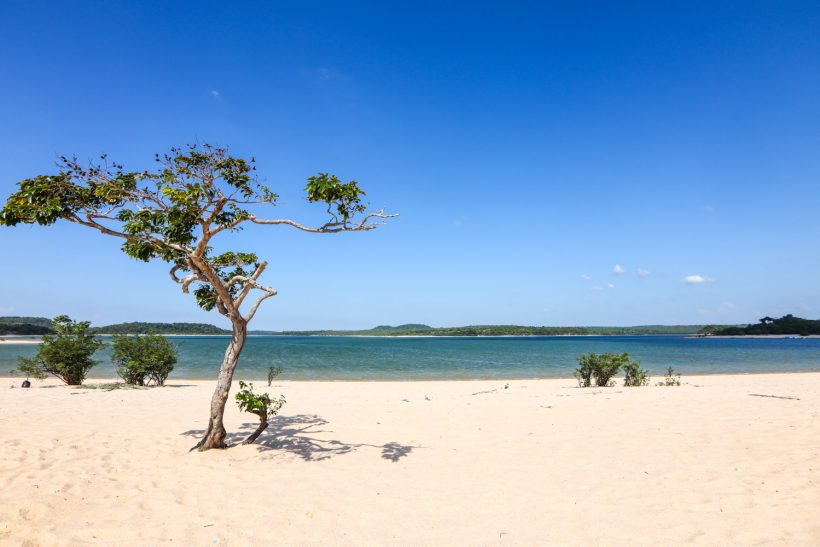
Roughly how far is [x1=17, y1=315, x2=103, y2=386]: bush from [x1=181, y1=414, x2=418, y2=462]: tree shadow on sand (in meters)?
13.3

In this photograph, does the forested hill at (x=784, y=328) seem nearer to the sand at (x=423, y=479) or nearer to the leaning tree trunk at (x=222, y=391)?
the sand at (x=423, y=479)

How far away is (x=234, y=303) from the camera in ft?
27.1

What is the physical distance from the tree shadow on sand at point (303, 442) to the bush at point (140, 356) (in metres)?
12.3

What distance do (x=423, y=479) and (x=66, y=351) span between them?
65.4 feet

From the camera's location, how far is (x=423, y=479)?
6930 mm

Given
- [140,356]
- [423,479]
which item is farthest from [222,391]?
[140,356]

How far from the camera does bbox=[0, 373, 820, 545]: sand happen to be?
4992 mm

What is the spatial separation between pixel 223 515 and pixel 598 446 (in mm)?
7009

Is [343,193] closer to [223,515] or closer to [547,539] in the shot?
[223,515]

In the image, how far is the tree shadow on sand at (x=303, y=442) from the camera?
8.38 meters

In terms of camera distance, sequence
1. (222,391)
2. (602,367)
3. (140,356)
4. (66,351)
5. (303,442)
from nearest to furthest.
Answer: (222,391) → (303,442) → (66,351) → (602,367) → (140,356)

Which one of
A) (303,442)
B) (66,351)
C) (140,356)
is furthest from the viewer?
(140,356)

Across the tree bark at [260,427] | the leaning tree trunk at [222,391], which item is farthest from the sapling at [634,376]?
the leaning tree trunk at [222,391]

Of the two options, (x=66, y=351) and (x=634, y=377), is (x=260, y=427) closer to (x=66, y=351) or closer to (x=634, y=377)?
(x=66, y=351)
